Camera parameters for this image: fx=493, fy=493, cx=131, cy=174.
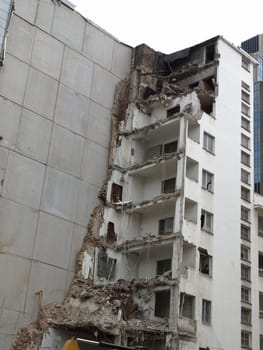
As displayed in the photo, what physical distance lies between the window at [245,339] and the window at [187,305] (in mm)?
4971

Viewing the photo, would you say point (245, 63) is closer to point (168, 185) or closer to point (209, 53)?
point (209, 53)

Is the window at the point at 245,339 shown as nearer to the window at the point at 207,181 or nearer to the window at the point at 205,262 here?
the window at the point at 205,262

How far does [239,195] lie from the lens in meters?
37.4

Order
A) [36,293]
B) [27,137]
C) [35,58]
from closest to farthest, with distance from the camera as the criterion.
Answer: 1. [36,293]
2. [27,137]
3. [35,58]

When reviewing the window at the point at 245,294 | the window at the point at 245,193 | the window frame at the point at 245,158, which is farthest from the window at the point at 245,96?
the window at the point at 245,294

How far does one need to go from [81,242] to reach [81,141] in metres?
7.54

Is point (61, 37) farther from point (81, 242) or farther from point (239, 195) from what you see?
point (239, 195)

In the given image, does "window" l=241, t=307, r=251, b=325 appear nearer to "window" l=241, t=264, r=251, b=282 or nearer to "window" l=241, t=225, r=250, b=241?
"window" l=241, t=264, r=251, b=282

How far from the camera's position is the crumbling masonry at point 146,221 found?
29.7 meters

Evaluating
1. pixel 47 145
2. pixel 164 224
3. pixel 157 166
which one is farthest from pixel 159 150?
pixel 47 145

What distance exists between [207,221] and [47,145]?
12.4m

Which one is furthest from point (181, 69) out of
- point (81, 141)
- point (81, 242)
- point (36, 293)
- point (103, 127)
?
point (36, 293)

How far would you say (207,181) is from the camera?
35.6 m

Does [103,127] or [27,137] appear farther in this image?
[103,127]
